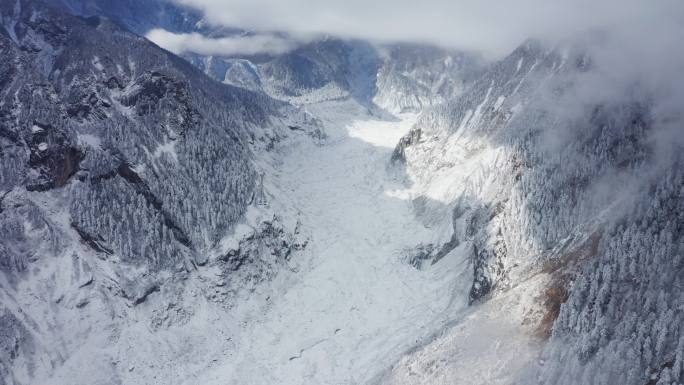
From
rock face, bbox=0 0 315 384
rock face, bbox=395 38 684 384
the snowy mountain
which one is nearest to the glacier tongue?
the snowy mountain

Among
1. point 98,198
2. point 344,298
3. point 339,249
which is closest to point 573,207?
point 344,298

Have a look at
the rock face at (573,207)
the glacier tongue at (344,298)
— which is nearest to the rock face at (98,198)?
the glacier tongue at (344,298)

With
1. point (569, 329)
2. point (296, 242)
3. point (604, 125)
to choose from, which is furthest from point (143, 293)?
point (604, 125)

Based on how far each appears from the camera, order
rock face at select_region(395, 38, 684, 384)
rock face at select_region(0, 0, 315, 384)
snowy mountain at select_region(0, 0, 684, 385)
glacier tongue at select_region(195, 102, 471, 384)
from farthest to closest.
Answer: glacier tongue at select_region(195, 102, 471, 384)
rock face at select_region(0, 0, 315, 384)
snowy mountain at select_region(0, 0, 684, 385)
rock face at select_region(395, 38, 684, 384)

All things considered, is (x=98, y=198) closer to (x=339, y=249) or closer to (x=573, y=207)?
(x=339, y=249)

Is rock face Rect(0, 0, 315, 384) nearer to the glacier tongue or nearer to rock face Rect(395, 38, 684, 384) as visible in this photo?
the glacier tongue

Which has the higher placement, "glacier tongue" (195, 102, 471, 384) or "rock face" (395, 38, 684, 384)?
"rock face" (395, 38, 684, 384)

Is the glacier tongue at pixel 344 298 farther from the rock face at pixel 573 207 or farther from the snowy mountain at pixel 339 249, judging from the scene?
the rock face at pixel 573 207

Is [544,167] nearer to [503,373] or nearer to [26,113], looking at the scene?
[503,373]
